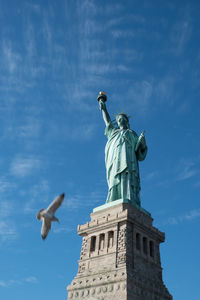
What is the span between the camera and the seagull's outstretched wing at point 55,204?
11812mm

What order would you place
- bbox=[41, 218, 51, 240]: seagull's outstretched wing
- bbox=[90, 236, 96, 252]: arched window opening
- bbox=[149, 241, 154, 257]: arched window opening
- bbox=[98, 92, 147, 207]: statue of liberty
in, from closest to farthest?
bbox=[41, 218, 51, 240]: seagull's outstretched wing
bbox=[90, 236, 96, 252]: arched window opening
bbox=[149, 241, 154, 257]: arched window opening
bbox=[98, 92, 147, 207]: statue of liberty

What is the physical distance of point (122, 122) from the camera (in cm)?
3216

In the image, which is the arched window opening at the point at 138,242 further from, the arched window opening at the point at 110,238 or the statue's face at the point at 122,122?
the statue's face at the point at 122,122

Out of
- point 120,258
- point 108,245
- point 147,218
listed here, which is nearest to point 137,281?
point 120,258

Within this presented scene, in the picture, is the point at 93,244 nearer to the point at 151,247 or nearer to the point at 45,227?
the point at 151,247

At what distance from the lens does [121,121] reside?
105 feet

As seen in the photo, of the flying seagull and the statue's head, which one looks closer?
the flying seagull

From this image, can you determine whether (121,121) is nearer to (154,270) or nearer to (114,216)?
(114,216)

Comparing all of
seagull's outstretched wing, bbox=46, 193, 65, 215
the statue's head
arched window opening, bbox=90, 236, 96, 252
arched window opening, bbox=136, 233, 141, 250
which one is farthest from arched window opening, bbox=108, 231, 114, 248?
seagull's outstretched wing, bbox=46, 193, 65, 215

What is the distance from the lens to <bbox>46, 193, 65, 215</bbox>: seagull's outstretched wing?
1181cm

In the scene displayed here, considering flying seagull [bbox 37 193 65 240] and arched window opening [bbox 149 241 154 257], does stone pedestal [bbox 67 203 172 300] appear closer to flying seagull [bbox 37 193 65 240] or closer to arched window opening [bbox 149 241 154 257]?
arched window opening [bbox 149 241 154 257]

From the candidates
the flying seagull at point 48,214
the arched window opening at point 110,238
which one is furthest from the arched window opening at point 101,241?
the flying seagull at point 48,214

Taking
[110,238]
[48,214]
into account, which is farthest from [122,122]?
[48,214]

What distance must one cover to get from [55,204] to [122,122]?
21.0 m
